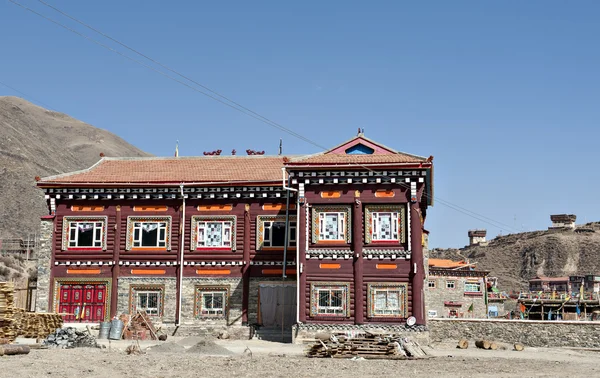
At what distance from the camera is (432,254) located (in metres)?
141

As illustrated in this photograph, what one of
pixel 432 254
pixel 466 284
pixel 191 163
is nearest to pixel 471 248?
pixel 432 254

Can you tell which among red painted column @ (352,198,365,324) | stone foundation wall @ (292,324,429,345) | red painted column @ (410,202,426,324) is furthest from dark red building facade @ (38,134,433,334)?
stone foundation wall @ (292,324,429,345)

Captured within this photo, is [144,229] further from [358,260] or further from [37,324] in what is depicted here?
[358,260]

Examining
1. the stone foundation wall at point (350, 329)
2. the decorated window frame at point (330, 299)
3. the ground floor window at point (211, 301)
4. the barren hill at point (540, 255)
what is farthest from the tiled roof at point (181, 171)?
the barren hill at point (540, 255)

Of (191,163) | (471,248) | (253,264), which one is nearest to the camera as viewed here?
(253,264)

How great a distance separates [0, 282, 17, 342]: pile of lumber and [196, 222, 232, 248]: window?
12226 millimetres

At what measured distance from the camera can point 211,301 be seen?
4125 cm

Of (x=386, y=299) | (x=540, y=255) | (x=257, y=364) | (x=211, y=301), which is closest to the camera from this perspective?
(x=257, y=364)

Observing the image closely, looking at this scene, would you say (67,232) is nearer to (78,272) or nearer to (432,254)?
(78,272)

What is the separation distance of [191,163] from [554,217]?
126657 millimetres

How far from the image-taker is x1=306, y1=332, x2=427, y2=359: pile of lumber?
30094 millimetres

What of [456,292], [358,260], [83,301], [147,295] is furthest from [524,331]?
[456,292]

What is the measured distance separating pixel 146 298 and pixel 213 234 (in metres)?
5.06

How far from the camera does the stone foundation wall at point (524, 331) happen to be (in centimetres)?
3875
